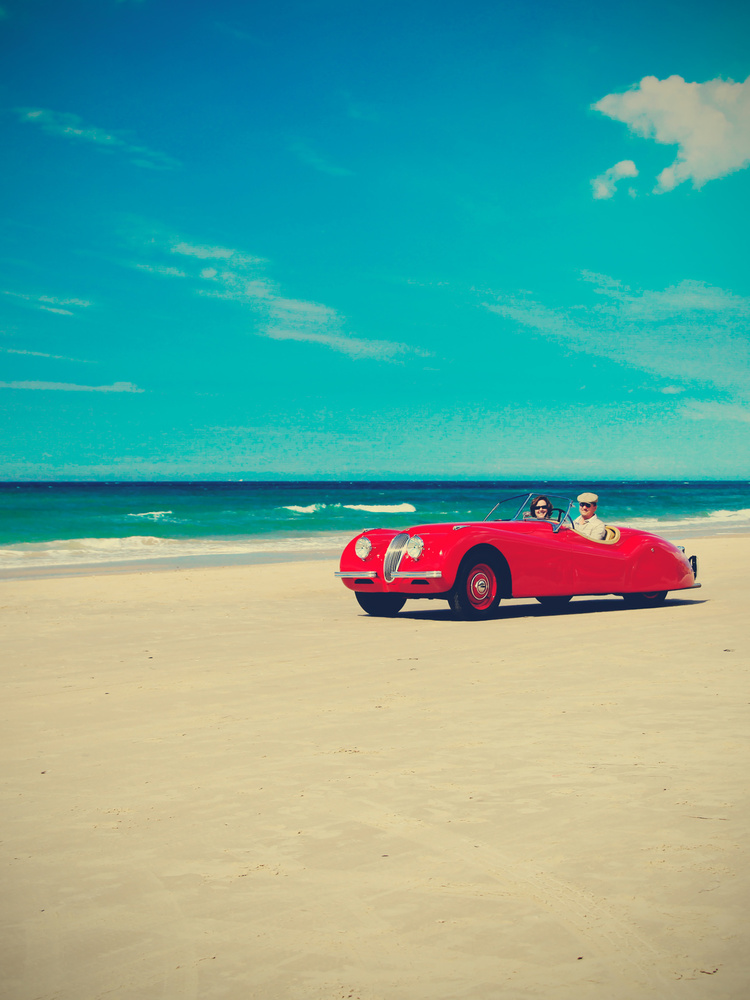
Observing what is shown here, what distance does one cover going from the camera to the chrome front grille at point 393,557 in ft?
34.9

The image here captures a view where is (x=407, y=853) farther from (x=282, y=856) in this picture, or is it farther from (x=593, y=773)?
(x=593, y=773)

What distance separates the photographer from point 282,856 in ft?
12.0

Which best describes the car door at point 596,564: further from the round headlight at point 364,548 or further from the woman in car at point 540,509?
the round headlight at point 364,548

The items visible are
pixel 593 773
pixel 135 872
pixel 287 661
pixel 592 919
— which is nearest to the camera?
pixel 592 919

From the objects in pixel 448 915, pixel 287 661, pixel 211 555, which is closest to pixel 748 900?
pixel 448 915

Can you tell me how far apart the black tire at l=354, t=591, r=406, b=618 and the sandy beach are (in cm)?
295

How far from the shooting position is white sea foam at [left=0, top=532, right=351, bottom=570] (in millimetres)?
22328

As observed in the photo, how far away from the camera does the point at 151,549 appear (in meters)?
26.3

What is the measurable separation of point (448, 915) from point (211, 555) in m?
20.8

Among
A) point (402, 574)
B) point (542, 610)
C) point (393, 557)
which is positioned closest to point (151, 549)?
point (542, 610)

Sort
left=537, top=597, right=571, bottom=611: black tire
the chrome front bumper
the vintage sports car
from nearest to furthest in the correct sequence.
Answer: the chrome front bumper, the vintage sports car, left=537, top=597, right=571, bottom=611: black tire

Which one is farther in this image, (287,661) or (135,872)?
(287,661)

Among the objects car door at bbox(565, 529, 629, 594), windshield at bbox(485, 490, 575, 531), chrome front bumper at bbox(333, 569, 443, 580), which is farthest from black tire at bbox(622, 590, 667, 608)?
chrome front bumper at bbox(333, 569, 443, 580)

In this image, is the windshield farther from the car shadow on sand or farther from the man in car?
the car shadow on sand
